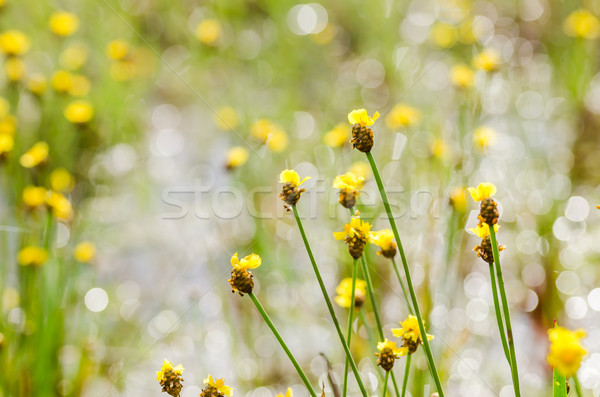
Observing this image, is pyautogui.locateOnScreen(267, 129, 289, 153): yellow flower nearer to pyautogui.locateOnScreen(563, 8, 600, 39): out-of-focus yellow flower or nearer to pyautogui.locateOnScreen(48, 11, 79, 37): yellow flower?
pyautogui.locateOnScreen(48, 11, 79, 37): yellow flower

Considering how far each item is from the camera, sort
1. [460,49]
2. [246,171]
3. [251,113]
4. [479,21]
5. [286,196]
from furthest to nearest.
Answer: [479,21], [460,49], [251,113], [246,171], [286,196]

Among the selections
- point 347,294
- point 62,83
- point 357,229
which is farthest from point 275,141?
point 357,229

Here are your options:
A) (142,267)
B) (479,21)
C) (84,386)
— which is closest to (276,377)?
(84,386)

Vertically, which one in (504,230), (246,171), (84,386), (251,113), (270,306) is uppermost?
(251,113)

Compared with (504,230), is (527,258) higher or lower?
lower

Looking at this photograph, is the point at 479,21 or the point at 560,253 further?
the point at 479,21

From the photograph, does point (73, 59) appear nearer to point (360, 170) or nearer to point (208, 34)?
point (208, 34)

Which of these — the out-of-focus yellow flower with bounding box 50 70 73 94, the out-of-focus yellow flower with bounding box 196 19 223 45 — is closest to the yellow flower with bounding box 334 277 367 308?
the out-of-focus yellow flower with bounding box 50 70 73 94

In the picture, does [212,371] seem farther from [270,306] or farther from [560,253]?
[560,253]

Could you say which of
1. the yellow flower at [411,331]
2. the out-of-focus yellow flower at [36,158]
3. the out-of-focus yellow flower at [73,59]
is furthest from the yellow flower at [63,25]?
the yellow flower at [411,331]
